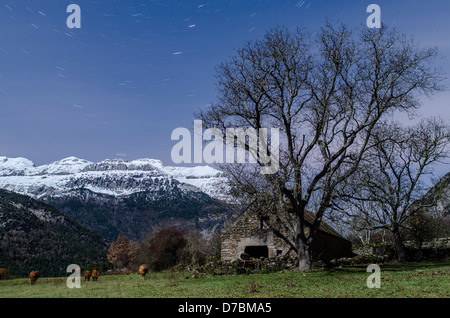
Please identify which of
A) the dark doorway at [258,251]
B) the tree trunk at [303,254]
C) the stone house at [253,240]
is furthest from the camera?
the dark doorway at [258,251]

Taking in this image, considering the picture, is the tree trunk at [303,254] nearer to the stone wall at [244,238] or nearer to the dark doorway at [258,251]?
the stone wall at [244,238]

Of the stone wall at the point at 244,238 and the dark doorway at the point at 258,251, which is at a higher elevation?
the stone wall at the point at 244,238

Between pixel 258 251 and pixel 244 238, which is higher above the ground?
pixel 244 238

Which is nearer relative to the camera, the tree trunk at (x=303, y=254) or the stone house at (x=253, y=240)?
the tree trunk at (x=303, y=254)

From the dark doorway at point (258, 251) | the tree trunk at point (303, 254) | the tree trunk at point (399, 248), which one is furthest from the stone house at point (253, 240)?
the tree trunk at point (303, 254)

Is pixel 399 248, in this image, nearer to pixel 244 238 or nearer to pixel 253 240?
pixel 253 240

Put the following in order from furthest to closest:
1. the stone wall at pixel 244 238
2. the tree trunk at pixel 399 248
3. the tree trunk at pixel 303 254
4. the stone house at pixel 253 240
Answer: the tree trunk at pixel 399 248 → the stone wall at pixel 244 238 → the stone house at pixel 253 240 → the tree trunk at pixel 303 254

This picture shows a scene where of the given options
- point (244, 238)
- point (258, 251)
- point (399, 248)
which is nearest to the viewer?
point (399, 248)

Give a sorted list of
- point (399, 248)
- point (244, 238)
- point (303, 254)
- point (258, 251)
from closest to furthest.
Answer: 1. point (303, 254)
2. point (399, 248)
3. point (244, 238)
4. point (258, 251)

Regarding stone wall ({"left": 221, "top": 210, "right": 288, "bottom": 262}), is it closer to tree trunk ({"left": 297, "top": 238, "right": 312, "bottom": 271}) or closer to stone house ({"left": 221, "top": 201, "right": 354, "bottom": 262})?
stone house ({"left": 221, "top": 201, "right": 354, "bottom": 262})

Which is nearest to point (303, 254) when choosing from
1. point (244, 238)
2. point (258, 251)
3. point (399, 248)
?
point (244, 238)

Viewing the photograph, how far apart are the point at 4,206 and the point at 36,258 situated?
2980 centimetres
